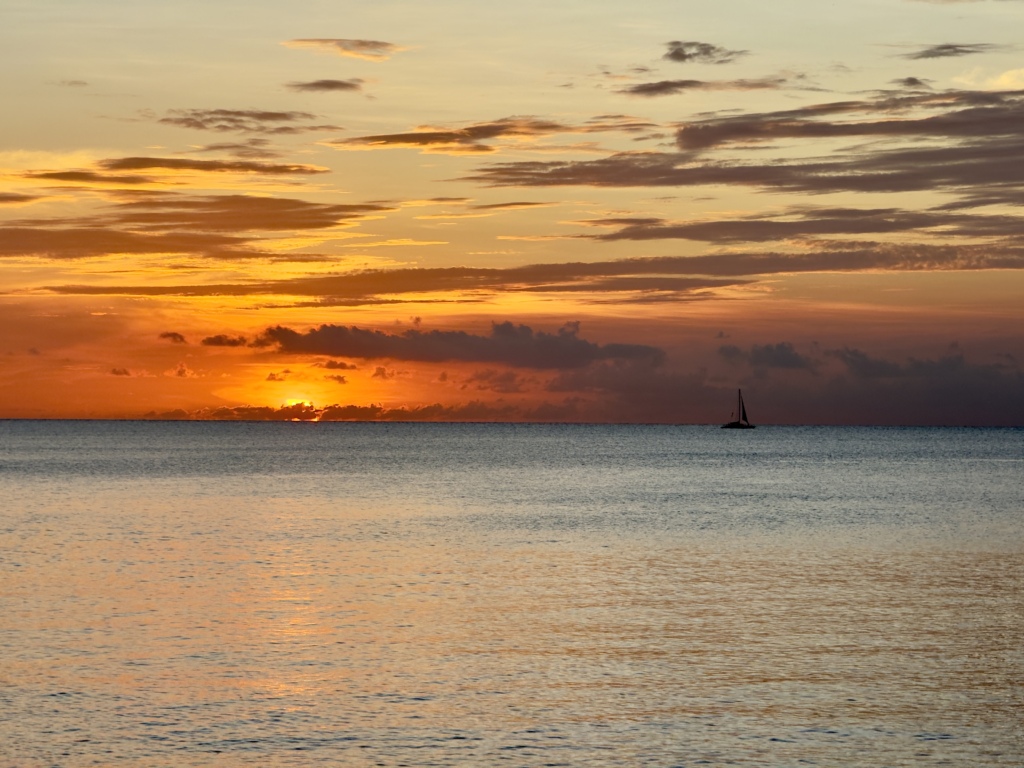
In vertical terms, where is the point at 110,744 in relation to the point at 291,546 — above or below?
above


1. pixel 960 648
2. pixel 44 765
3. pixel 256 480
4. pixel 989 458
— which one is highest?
pixel 44 765

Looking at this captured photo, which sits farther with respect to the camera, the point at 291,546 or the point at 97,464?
the point at 97,464

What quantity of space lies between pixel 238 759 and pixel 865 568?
32961 mm

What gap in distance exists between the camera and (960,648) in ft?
105

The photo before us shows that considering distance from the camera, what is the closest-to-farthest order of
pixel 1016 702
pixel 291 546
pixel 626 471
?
1. pixel 1016 702
2. pixel 291 546
3. pixel 626 471

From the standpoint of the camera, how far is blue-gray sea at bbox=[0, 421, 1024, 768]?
2328 centimetres

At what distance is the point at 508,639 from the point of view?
109 feet

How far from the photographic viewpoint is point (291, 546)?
56812mm

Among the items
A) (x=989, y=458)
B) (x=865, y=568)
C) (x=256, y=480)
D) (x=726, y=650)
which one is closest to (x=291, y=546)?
(x=865, y=568)

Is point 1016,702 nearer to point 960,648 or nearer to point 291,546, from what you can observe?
point 960,648

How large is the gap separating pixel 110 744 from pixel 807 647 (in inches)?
682

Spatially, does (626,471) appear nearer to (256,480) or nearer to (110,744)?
(256,480)

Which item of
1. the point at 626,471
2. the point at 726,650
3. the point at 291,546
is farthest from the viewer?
the point at 626,471

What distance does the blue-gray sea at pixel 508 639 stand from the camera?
23281mm
